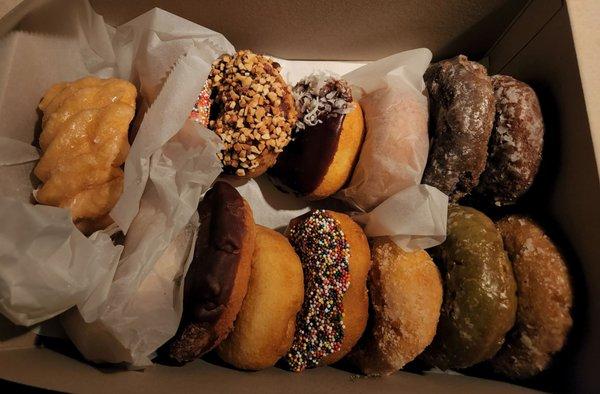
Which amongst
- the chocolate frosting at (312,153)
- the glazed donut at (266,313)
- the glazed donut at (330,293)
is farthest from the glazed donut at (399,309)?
the chocolate frosting at (312,153)

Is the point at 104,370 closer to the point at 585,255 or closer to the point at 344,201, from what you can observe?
the point at 344,201

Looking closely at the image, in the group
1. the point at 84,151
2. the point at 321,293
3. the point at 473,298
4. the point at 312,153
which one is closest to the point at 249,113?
the point at 312,153

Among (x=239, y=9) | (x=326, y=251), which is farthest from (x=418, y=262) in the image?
(x=239, y=9)

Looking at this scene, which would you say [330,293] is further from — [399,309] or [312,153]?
[312,153]

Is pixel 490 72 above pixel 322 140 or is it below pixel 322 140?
above

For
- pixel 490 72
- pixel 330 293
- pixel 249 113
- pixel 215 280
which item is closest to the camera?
pixel 215 280

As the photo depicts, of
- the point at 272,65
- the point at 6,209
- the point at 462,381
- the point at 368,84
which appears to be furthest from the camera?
the point at 368,84
